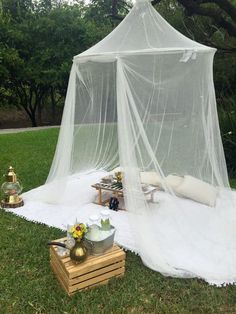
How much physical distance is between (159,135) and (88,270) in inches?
80.0

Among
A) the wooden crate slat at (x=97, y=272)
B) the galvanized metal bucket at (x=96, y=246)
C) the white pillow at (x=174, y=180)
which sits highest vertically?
the white pillow at (x=174, y=180)

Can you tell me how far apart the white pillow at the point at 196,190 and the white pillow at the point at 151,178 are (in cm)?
46

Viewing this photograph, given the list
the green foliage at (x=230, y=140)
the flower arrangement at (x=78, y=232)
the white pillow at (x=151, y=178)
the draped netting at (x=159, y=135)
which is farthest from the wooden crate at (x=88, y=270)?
the green foliage at (x=230, y=140)

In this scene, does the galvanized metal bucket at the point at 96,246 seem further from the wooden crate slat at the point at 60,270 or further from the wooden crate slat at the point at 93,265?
the wooden crate slat at the point at 60,270

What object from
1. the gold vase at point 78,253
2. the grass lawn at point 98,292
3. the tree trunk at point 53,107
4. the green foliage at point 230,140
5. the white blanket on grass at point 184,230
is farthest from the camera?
the tree trunk at point 53,107

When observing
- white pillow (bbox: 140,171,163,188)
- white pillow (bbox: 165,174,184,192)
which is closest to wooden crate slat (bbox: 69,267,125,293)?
white pillow (bbox: 140,171,163,188)

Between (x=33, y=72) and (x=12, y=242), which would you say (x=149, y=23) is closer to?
(x=12, y=242)

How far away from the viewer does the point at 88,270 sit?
8.71ft

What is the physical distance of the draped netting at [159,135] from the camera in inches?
126

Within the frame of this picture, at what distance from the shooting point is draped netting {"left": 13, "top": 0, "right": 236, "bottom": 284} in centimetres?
321

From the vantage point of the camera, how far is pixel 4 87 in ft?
46.0

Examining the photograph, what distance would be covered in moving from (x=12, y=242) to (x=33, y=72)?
11.0 m

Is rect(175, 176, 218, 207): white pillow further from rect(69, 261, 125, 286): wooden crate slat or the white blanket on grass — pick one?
rect(69, 261, 125, 286): wooden crate slat

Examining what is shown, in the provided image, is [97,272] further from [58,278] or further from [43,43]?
[43,43]
